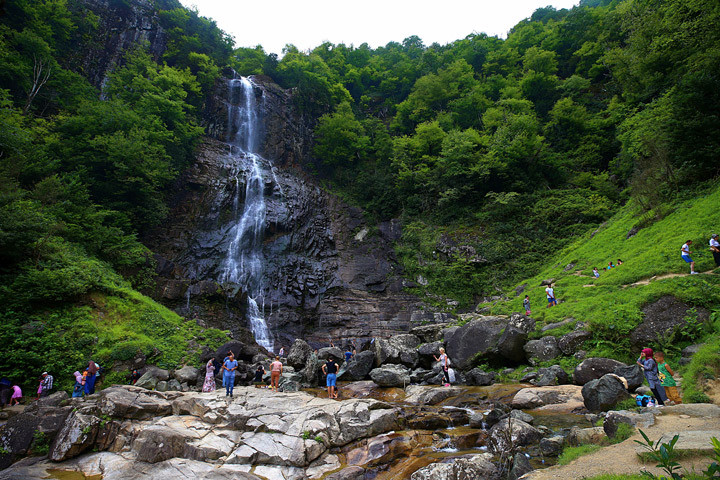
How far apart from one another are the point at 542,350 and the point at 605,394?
4517 mm

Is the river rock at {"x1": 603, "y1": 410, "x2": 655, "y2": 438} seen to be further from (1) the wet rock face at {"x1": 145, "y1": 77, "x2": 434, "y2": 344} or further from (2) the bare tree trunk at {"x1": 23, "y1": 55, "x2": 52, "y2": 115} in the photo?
(2) the bare tree trunk at {"x1": 23, "y1": 55, "x2": 52, "y2": 115}

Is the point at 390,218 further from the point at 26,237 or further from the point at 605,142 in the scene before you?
the point at 26,237

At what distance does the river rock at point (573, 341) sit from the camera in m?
10.7

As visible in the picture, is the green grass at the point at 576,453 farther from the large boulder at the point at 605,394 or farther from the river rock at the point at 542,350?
the river rock at the point at 542,350

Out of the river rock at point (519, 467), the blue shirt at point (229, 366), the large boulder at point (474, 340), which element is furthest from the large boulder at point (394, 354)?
the river rock at point (519, 467)

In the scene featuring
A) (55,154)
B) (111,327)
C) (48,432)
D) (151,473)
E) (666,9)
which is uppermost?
(666,9)

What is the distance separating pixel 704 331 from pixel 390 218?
24145 millimetres

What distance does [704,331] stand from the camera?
824cm

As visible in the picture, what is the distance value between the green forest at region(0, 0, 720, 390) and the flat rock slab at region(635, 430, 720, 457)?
14799 mm

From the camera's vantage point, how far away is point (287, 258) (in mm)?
26219

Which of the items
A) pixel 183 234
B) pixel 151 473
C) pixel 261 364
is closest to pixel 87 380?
pixel 261 364

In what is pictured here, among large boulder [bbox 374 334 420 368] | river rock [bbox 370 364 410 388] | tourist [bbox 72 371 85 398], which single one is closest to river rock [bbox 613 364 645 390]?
river rock [bbox 370 364 410 388]

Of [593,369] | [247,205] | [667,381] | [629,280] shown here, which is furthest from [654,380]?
[247,205]

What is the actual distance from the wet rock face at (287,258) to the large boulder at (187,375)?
7.01m
